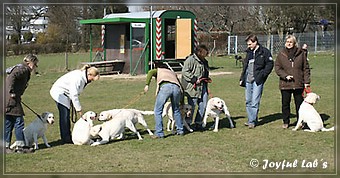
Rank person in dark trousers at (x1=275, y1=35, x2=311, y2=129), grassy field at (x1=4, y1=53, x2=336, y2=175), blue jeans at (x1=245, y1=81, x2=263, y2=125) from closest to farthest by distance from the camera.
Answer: grassy field at (x1=4, y1=53, x2=336, y2=175)
person in dark trousers at (x1=275, y1=35, x2=311, y2=129)
blue jeans at (x1=245, y1=81, x2=263, y2=125)

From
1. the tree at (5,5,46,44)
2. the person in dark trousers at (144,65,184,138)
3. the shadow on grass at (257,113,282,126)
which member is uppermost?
the tree at (5,5,46,44)

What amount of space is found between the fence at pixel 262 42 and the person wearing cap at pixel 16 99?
24.2 meters

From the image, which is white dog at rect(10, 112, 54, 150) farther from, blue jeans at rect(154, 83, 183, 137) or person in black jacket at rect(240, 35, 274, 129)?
person in black jacket at rect(240, 35, 274, 129)

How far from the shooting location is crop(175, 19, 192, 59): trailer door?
72.1 ft

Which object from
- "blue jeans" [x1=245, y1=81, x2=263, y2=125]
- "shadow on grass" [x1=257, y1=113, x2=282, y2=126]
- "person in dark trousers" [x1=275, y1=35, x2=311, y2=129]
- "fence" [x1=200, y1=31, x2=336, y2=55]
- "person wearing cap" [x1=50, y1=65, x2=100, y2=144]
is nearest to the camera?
"person wearing cap" [x1=50, y1=65, x2=100, y2=144]

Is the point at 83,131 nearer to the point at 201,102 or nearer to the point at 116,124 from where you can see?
the point at 116,124

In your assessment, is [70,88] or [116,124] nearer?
[70,88]

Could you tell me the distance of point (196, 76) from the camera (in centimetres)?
844

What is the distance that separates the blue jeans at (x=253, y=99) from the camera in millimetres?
8797

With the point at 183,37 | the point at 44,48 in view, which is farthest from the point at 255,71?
the point at 44,48

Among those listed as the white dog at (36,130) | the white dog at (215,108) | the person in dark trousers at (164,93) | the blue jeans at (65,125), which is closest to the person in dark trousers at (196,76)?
the white dog at (215,108)

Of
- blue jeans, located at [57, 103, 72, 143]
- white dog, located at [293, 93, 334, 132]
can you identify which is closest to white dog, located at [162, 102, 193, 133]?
blue jeans, located at [57, 103, 72, 143]

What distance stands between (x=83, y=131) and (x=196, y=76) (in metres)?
2.31

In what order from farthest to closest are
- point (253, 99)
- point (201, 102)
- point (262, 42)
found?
point (262, 42), point (253, 99), point (201, 102)
